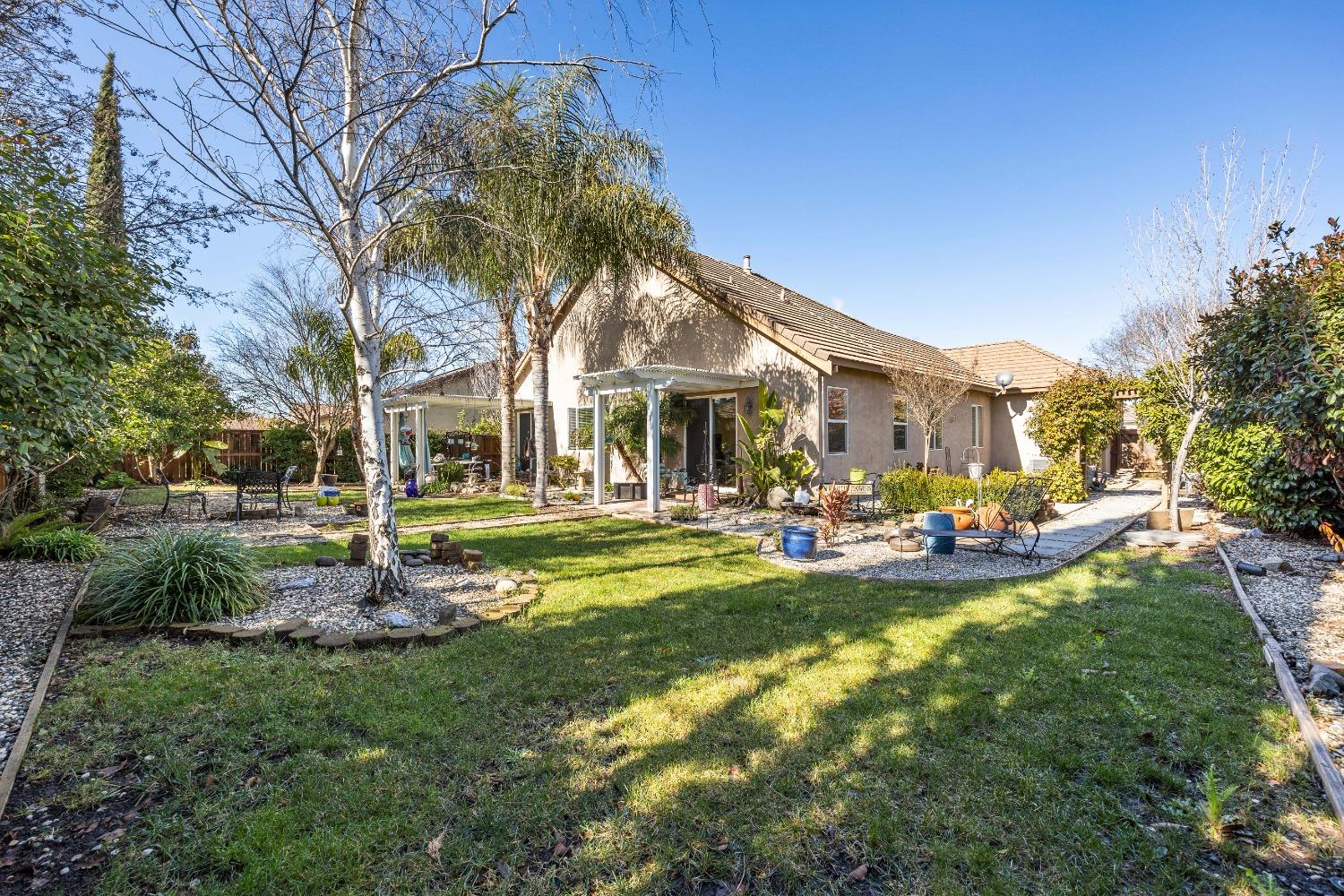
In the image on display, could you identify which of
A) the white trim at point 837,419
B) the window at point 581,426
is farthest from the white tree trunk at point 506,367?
the white trim at point 837,419

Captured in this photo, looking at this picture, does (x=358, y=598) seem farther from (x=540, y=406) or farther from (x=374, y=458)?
(x=540, y=406)

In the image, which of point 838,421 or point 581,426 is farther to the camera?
point 581,426

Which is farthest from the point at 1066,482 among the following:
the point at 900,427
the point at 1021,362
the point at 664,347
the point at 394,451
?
the point at 394,451

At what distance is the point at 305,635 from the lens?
16.1 feet

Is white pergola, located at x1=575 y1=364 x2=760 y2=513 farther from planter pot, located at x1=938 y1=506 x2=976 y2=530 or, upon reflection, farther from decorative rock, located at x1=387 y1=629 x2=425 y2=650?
decorative rock, located at x1=387 y1=629 x2=425 y2=650

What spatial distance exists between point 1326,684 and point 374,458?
7544mm

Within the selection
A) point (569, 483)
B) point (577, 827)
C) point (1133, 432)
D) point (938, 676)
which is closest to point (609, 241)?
point (569, 483)

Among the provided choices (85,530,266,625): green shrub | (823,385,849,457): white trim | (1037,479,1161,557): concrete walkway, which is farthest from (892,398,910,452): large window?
(85,530,266,625): green shrub

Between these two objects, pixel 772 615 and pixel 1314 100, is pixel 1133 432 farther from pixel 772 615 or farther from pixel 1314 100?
pixel 772 615

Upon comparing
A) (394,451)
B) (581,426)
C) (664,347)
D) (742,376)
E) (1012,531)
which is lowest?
(1012,531)

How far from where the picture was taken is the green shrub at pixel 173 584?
5.25m

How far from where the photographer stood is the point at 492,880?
7.69 feet

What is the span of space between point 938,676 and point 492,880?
3.17 meters

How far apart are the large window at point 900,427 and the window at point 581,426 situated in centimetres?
841
